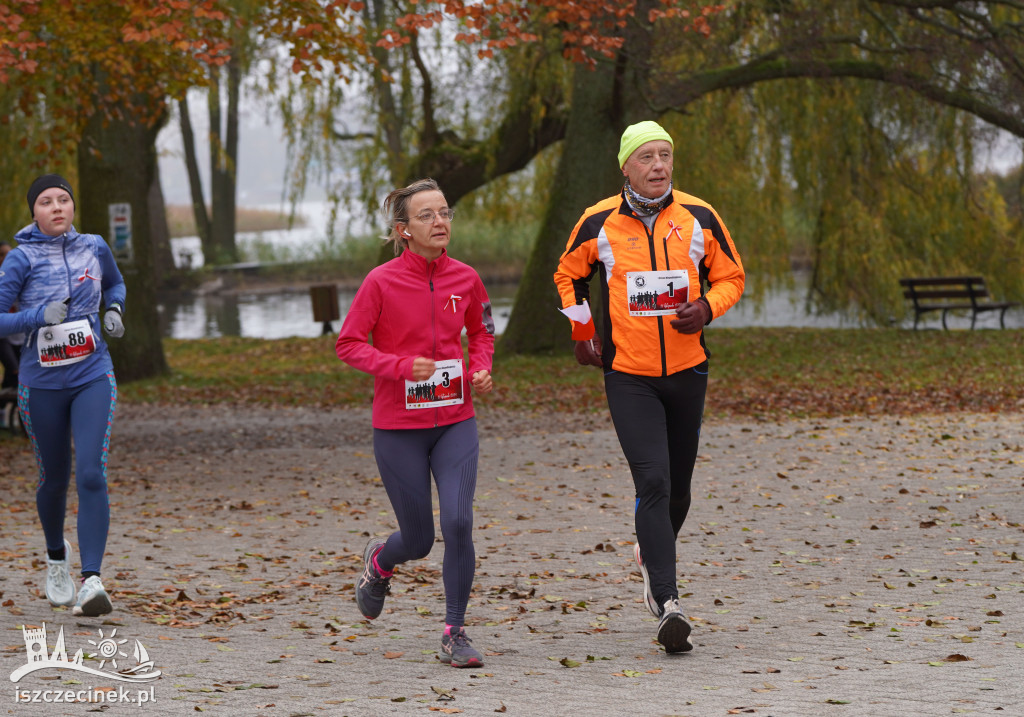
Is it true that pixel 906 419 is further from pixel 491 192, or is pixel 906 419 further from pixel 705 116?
pixel 491 192

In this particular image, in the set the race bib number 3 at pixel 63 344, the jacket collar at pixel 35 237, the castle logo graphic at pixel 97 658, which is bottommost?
the castle logo graphic at pixel 97 658

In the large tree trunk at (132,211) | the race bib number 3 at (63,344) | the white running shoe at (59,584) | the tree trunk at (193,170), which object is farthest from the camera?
the tree trunk at (193,170)

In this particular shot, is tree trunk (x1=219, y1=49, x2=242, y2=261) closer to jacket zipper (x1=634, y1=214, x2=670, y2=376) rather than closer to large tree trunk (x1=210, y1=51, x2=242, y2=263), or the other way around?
large tree trunk (x1=210, y1=51, x2=242, y2=263)

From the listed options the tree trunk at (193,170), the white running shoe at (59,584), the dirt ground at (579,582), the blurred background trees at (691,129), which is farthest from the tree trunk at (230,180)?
the white running shoe at (59,584)

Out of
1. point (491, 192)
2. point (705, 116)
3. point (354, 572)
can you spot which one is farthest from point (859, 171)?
point (354, 572)

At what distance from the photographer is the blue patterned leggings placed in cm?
603

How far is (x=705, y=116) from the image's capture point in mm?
21297

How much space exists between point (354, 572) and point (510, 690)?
108 inches

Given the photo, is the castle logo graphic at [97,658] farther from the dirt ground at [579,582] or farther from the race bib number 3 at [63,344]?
the race bib number 3 at [63,344]

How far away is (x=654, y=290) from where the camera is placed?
211 inches
